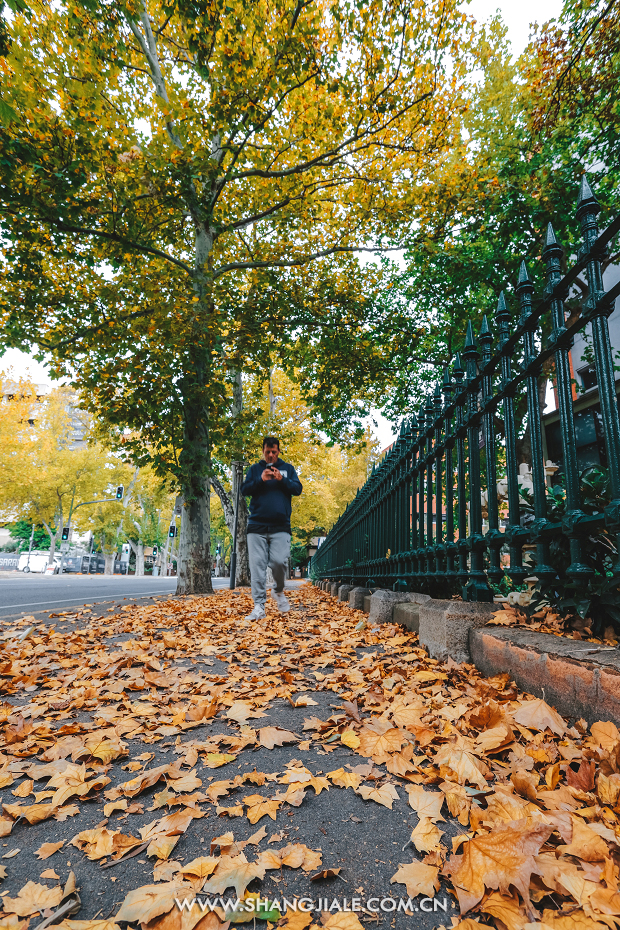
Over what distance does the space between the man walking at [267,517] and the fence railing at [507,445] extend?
126 centimetres

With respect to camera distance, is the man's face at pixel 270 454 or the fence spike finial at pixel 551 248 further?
the man's face at pixel 270 454

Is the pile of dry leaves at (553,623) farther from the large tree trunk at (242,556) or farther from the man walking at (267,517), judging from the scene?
the large tree trunk at (242,556)

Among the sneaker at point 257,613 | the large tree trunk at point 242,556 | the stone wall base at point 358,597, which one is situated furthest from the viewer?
the large tree trunk at point 242,556

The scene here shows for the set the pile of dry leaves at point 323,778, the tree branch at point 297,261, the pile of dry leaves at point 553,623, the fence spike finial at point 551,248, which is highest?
the tree branch at point 297,261

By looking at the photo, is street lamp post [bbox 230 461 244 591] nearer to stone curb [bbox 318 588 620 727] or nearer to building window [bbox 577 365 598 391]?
stone curb [bbox 318 588 620 727]

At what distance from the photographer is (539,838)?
3.63 feet

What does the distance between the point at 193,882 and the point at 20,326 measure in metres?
9.56

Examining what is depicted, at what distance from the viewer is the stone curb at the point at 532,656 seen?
5.09 ft

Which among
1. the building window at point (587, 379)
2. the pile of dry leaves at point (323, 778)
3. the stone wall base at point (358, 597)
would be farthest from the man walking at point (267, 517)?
the building window at point (587, 379)

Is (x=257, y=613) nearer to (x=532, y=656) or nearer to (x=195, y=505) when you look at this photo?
(x=532, y=656)

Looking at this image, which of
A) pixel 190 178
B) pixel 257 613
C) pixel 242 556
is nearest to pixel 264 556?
pixel 257 613

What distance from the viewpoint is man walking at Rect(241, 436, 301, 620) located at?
5457mm

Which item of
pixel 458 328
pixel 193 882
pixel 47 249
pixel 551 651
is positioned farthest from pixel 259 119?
pixel 193 882

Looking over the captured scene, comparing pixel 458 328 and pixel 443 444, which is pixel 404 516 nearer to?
pixel 443 444
